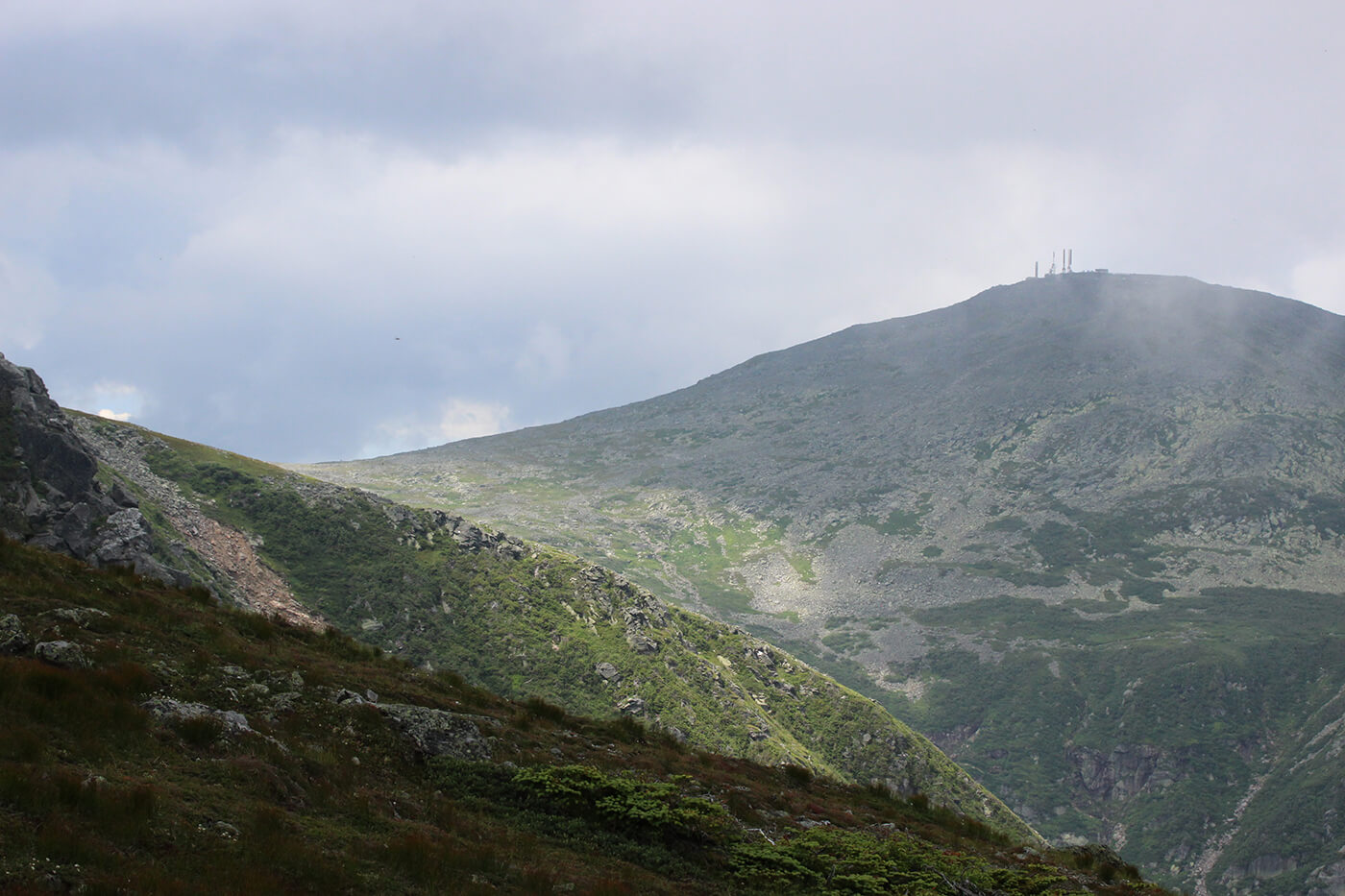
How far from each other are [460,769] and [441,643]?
2961 inches

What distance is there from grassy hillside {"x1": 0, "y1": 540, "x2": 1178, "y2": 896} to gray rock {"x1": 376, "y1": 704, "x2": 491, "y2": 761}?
0.07m

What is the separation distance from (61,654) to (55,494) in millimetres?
34012

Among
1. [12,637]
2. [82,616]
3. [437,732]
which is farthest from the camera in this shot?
[437,732]

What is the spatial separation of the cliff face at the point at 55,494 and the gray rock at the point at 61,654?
75.1ft

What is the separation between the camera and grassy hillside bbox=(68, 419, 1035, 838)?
91625 mm

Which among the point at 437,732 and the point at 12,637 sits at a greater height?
the point at 12,637

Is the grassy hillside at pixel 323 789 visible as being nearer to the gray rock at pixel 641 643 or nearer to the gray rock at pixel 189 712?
the gray rock at pixel 189 712

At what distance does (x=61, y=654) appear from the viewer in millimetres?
18031

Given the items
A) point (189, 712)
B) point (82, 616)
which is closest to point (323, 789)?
point (189, 712)

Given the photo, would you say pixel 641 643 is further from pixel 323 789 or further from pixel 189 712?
pixel 323 789

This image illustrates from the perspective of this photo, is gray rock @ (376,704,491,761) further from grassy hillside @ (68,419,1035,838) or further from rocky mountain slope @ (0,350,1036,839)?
grassy hillside @ (68,419,1035,838)

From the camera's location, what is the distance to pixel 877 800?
3516cm

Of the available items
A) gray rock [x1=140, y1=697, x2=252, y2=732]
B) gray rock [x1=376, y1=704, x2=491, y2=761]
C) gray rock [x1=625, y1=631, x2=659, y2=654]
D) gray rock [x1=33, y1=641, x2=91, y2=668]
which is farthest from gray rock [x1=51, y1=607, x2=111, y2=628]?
gray rock [x1=625, y1=631, x2=659, y2=654]

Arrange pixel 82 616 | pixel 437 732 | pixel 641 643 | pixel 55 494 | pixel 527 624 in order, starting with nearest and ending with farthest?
pixel 82 616 → pixel 437 732 → pixel 55 494 → pixel 527 624 → pixel 641 643
